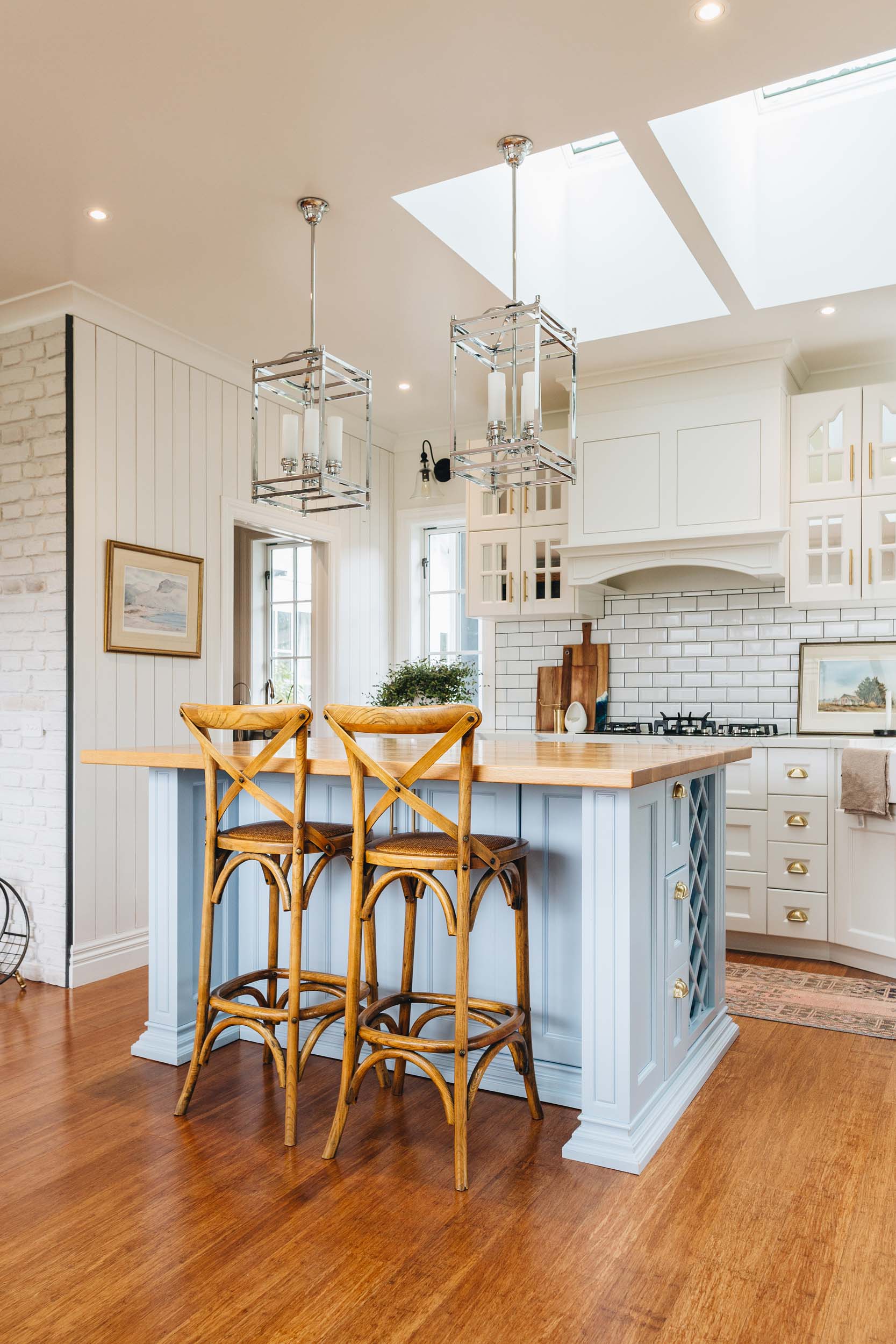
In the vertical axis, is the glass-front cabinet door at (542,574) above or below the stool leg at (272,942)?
above

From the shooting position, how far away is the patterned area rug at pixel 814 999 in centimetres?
325

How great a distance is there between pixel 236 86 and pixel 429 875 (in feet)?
7.11

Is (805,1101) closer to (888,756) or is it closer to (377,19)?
(888,756)

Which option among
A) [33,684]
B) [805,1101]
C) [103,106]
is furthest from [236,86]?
[805,1101]

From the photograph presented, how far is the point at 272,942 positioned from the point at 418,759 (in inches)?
37.8

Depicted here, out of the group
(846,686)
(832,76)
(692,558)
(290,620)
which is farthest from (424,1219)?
(290,620)

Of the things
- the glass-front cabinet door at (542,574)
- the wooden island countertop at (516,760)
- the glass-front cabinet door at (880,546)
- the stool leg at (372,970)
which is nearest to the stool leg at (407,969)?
the stool leg at (372,970)

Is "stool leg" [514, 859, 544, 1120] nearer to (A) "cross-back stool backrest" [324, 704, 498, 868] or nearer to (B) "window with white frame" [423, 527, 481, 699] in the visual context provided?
(A) "cross-back stool backrest" [324, 704, 498, 868]

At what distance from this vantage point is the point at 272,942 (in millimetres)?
2822

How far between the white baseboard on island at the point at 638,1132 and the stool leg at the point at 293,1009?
0.66 metres

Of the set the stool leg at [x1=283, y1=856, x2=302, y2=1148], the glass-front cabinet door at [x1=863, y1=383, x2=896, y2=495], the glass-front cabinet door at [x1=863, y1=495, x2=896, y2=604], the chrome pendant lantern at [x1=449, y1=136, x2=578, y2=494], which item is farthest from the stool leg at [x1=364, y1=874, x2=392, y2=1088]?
the glass-front cabinet door at [x1=863, y1=383, x2=896, y2=495]

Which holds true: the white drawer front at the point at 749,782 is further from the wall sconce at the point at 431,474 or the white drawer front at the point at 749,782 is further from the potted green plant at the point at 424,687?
the wall sconce at the point at 431,474

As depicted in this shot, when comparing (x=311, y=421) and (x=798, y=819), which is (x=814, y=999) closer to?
(x=798, y=819)

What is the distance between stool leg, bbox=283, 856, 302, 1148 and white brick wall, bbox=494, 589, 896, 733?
10.2 feet
